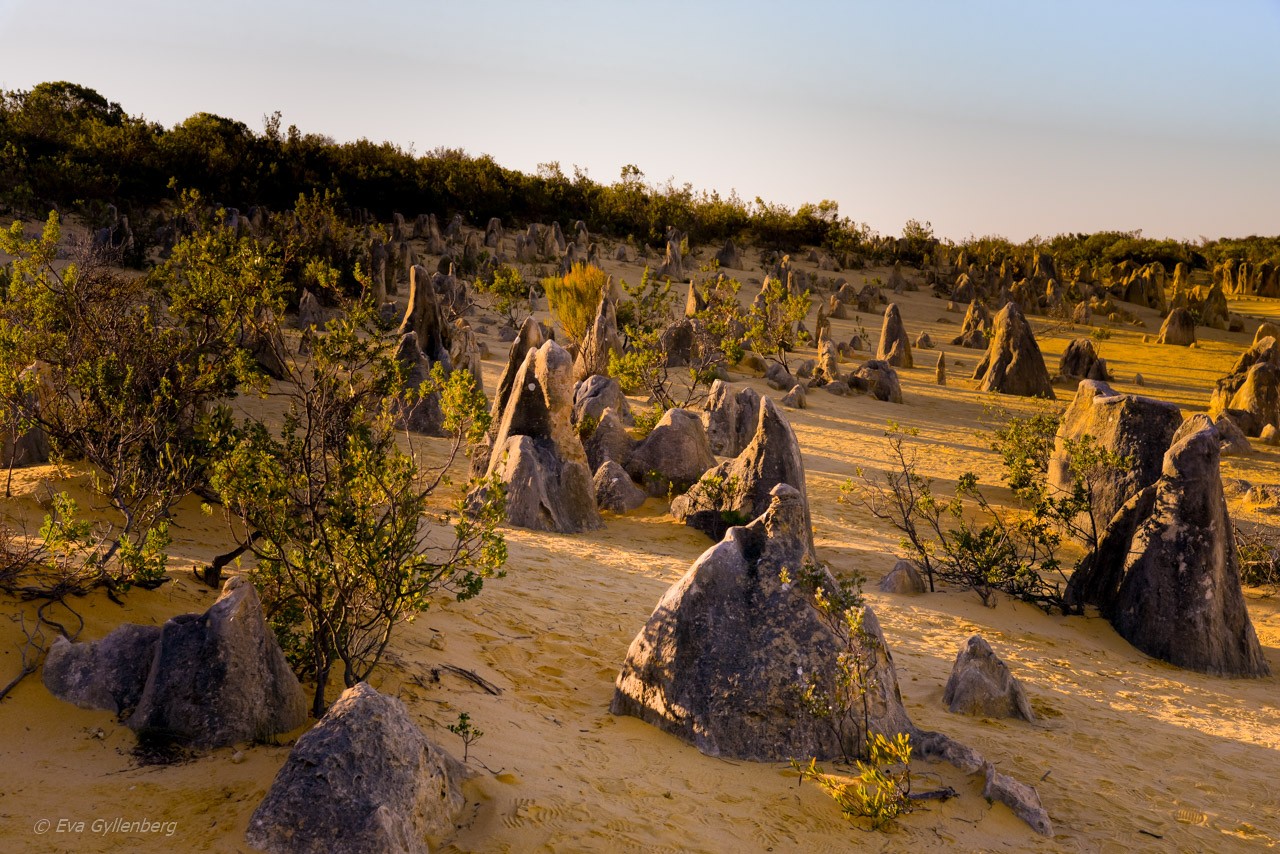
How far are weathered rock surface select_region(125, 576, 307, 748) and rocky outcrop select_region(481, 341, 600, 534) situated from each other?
472 cm

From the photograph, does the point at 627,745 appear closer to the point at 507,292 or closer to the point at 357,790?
the point at 357,790

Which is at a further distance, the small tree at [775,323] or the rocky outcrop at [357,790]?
the small tree at [775,323]

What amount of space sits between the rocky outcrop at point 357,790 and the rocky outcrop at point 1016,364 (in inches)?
688

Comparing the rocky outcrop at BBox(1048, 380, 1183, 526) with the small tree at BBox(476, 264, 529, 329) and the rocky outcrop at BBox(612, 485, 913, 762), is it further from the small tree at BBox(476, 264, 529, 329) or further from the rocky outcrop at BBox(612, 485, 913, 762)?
the small tree at BBox(476, 264, 529, 329)

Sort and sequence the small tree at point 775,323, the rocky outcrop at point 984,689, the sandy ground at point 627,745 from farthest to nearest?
the small tree at point 775,323 → the rocky outcrop at point 984,689 → the sandy ground at point 627,745

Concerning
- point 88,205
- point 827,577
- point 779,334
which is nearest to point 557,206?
point 88,205

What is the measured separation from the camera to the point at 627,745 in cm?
442

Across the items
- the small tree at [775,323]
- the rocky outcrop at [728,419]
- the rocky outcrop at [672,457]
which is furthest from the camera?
the small tree at [775,323]

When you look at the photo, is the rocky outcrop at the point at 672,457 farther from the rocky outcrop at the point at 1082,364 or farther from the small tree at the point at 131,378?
the rocky outcrop at the point at 1082,364

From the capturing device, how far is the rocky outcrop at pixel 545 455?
8617 millimetres

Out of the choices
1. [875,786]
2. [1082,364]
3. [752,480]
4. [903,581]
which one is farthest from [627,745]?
[1082,364]

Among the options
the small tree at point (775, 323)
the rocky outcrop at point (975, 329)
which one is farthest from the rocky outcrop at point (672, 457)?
the rocky outcrop at point (975, 329)

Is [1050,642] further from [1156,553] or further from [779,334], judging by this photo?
[779,334]

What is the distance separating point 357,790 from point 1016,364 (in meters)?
18.0
